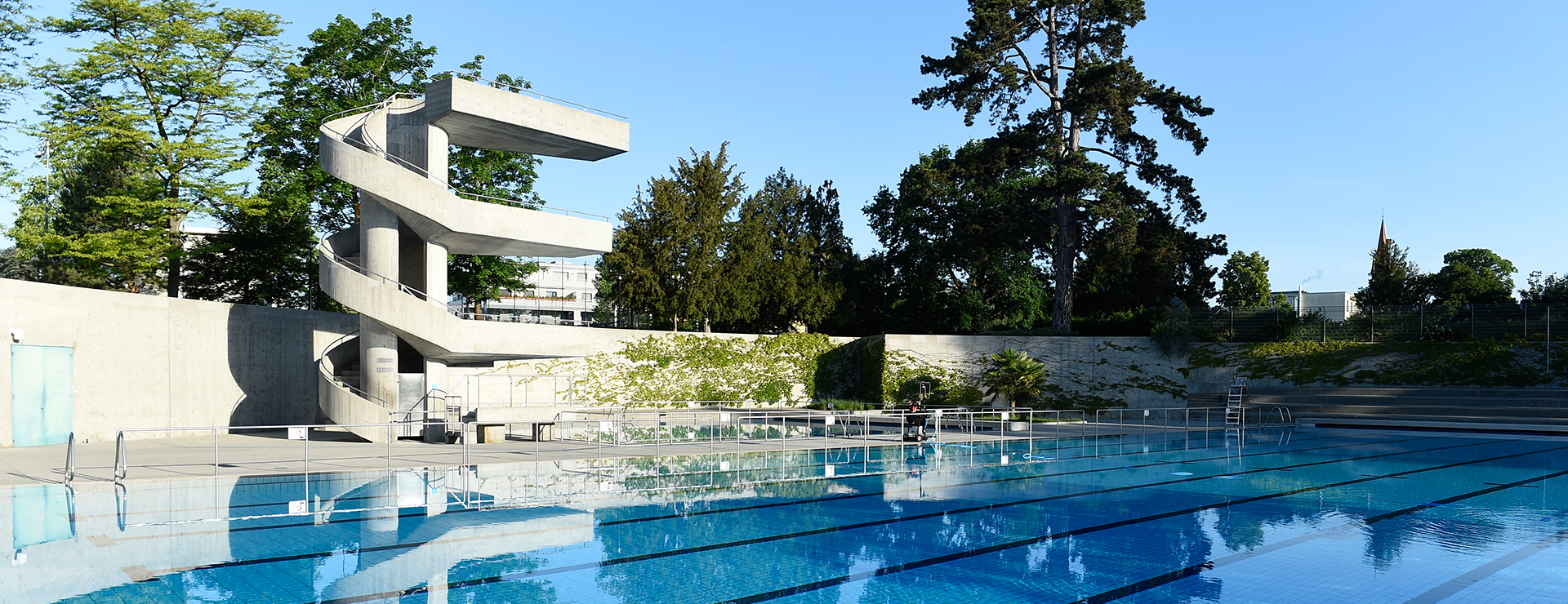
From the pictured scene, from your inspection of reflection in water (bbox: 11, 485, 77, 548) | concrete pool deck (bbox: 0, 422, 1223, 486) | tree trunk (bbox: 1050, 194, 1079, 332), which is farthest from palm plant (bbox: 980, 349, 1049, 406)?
reflection in water (bbox: 11, 485, 77, 548)

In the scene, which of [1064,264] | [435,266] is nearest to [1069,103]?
[1064,264]

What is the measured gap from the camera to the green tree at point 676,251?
127 ft

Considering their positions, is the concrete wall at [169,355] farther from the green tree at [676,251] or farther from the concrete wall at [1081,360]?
the concrete wall at [1081,360]

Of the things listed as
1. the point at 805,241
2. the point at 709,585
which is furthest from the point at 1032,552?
the point at 805,241

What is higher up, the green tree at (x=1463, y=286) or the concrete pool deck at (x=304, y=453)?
the green tree at (x=1463, y=286)

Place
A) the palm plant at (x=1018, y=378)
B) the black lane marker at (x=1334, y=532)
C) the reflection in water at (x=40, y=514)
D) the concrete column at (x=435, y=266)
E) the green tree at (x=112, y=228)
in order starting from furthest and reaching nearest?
1. the palm plant at (x=1018, y=378)
2. the green tree at (x=112, y=228)
3. the concrete column at (x=435, y=266)
4. the reflection in water at (x=40, y=514)
5. the black lane marker at (x=1334, y=532)

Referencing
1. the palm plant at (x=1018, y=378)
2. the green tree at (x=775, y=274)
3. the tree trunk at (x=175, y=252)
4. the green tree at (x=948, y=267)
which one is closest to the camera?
the tree trunk at (x=175, y=252)

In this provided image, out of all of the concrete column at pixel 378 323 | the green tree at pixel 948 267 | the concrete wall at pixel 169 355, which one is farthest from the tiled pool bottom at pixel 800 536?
the green tree at pixel 948 267

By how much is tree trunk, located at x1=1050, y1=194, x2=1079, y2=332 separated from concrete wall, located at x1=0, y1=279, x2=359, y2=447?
24006mm

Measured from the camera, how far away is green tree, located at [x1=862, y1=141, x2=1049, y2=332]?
1688 inches

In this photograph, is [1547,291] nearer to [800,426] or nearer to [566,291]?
[800,426]

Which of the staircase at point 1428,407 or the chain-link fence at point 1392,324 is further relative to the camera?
the chain-link fence at point 1392,324

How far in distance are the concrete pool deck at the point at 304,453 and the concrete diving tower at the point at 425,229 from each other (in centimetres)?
174

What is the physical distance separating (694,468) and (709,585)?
8.98 meters
